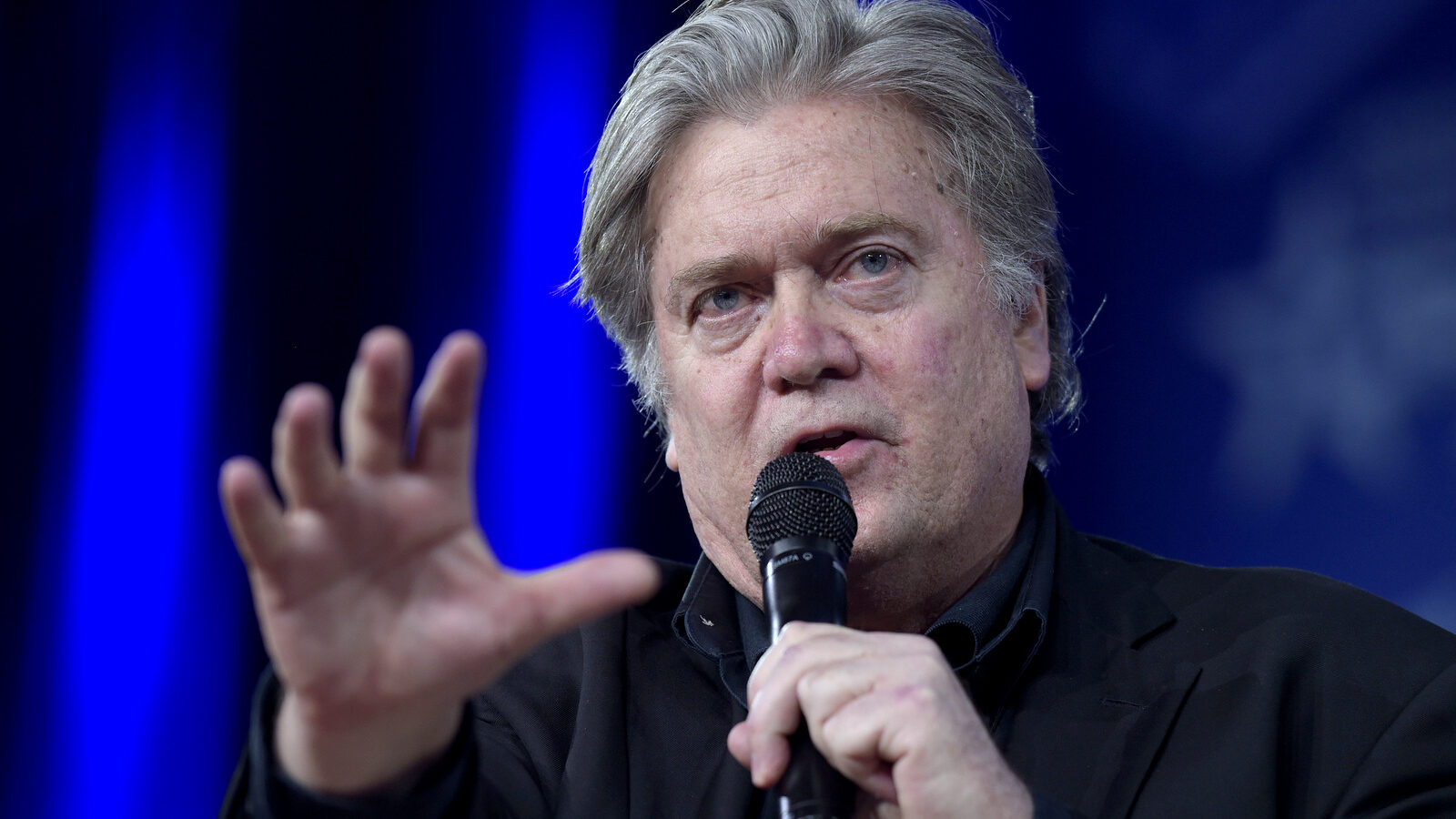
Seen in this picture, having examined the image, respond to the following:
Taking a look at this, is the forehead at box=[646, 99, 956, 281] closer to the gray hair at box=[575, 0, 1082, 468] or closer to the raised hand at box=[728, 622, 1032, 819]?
the gray hair at box=[575, 0, 1082, 468]

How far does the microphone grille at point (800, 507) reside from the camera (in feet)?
4.08

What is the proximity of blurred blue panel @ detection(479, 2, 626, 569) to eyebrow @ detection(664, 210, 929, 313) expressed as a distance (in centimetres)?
86

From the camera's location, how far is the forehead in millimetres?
1752

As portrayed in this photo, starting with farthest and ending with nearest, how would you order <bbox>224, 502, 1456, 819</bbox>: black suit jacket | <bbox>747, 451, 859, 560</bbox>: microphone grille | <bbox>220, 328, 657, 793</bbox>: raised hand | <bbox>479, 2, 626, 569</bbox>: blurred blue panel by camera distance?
<bbox>479, 2, 626, 569</bbox>: blurred blue panel → <bbox>224, 502, 1456, 819</bbox>: black suit jacket → <bbox>747, 451, 859, 560</bbox>: microphone grille → <bbox>220, 328, 657, 793</bbox>: raised hand

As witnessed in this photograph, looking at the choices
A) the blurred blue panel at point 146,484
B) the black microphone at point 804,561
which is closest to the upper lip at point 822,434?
the black microphone at point 804,561

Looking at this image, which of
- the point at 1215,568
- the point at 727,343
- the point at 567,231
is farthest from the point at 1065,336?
the point at 567,231

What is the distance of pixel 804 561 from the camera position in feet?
3.90

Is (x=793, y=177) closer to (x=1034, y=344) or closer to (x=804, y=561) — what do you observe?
(x=1034, y=344)

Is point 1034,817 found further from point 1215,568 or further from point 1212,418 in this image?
point 1212,418

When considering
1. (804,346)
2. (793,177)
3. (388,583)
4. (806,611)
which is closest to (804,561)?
(806,611)

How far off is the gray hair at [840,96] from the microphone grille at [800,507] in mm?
674

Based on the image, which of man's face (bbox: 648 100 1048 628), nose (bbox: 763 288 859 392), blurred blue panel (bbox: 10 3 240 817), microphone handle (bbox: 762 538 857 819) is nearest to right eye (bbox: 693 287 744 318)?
man's face (bbox: 648 100 1048 628)

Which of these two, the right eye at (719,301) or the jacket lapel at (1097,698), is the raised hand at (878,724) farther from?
the right eye at (719,301)

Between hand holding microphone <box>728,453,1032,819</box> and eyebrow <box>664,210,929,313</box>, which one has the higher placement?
eyebrow <box>664,210,929,313</box>
